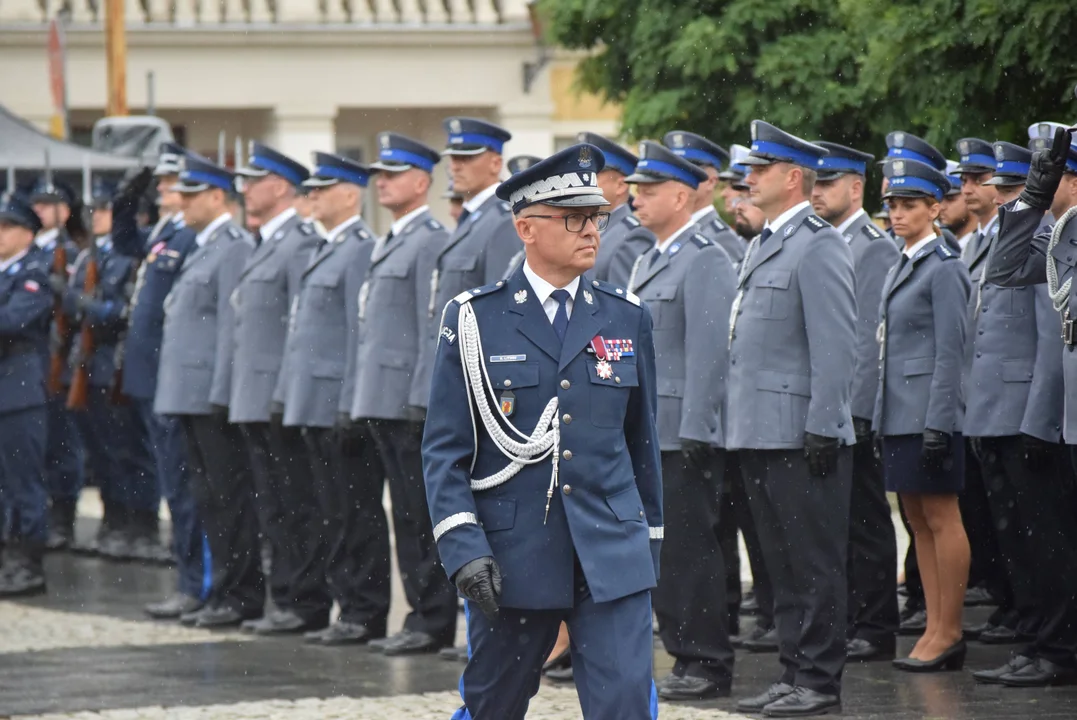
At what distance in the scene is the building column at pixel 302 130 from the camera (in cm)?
2970

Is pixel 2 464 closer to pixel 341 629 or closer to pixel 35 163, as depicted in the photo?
pixel 341 629

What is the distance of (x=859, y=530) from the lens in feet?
32.7

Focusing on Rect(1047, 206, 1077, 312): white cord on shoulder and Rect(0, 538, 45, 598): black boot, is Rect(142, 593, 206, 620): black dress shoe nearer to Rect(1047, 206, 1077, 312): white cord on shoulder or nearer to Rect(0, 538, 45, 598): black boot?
Rect(0, 538, 45, 598): black boot

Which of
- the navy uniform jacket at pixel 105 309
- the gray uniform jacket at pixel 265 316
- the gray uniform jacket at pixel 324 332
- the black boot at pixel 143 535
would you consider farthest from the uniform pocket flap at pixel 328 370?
the black boot at pixel 143 535

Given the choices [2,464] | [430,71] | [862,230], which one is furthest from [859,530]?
[430,71]

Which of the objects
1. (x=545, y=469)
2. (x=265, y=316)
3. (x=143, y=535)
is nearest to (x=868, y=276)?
(x=265, y=316)

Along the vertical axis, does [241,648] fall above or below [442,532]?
below

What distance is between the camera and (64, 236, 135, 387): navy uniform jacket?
14.3 m

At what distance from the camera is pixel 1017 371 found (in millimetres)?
9203

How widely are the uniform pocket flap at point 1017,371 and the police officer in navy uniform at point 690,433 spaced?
1290mm

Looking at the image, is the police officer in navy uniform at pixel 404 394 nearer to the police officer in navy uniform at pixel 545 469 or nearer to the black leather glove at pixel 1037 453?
the black leather glove at pixel 1037 453

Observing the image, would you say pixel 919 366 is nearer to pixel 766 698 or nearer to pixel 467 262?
pixel 766 698

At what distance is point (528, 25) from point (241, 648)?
20723 mm

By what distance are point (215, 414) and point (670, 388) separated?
136 inches
